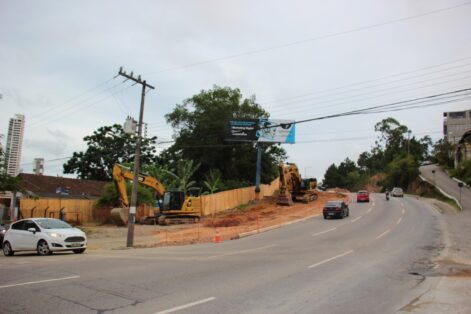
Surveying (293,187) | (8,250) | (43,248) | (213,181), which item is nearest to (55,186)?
(213,181)

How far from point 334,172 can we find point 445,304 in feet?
448

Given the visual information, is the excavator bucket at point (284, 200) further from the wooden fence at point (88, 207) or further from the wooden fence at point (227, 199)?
the wooden fence at point (88, 207)

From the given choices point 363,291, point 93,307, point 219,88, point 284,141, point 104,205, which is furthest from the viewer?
point 219,88

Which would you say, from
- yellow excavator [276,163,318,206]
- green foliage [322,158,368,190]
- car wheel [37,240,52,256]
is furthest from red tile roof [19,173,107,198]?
green foliage [322,158,368,190]

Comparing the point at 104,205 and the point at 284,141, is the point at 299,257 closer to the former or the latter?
the point at 104,205

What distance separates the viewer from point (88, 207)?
4550 centimetres

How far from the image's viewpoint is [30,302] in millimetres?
8117

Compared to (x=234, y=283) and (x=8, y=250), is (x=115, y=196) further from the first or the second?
(x=234, y=283)

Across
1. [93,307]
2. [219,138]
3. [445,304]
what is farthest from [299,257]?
[219,138]

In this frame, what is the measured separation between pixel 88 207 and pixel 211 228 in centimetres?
1786

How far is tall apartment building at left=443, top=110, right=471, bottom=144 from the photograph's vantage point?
126800 millimetres

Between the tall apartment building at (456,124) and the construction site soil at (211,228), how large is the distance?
308 feet

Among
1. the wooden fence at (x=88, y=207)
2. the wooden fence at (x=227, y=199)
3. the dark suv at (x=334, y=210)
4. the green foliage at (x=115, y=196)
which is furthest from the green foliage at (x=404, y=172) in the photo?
the green foliage at (x=115, y=196)

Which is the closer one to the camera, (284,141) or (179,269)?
(179,269)
